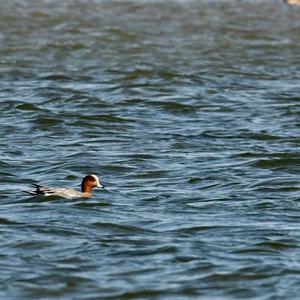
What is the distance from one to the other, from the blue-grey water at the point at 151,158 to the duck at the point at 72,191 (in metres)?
0.10

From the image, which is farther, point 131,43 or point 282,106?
point 131,43

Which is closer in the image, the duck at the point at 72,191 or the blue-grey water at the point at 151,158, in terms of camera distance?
the blue-grey water at the point at 151,158

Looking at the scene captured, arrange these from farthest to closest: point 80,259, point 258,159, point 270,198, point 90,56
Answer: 1. point 90,56
2. point 258,159
3. point 270,198
4. point 80,259

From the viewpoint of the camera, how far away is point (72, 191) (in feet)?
42.5

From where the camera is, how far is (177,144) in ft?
53.6

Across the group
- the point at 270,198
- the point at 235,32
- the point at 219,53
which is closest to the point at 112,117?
the point at 270,198

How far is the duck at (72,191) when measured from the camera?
12.8 metres

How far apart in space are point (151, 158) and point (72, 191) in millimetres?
2665

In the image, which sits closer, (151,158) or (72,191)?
(72,191)

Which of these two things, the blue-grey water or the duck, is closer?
the blue-grey water

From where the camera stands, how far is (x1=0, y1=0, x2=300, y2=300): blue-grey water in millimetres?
10281

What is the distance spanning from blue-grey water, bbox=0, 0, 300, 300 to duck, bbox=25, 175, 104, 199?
3.8 inches

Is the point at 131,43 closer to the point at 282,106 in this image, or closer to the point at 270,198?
the point at 282,106

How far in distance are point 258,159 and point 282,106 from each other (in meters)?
4.20
